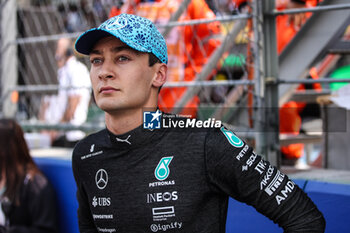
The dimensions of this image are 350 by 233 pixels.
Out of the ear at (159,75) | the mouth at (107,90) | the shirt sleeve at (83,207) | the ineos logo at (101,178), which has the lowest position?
the shirt sleeve at (83,207)

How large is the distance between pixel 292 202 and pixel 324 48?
143 cm

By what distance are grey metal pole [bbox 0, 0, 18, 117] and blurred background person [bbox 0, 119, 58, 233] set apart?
0.95 m

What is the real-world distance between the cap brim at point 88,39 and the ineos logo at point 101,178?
531 mm

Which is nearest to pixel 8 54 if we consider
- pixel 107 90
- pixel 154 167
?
pixel 107 90

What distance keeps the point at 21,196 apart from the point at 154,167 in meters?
1.76

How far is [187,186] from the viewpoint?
1.62 m

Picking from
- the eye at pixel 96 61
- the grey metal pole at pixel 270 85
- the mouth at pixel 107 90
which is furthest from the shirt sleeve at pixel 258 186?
the grey metal pole at pixel 270 85

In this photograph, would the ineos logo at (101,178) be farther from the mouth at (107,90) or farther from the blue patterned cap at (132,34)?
the blue patterned cap at (132,34)

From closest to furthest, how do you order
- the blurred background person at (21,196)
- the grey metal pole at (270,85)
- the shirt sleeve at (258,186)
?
the shirt sleeve at (258,186)
the grey metal pole at (270,85)
the blurred background person at (21,196)

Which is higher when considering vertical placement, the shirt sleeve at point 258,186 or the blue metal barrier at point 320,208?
the shirt sleeve at point 258,186

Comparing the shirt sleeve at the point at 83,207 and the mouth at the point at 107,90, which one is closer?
the mouth at the point at 107,90

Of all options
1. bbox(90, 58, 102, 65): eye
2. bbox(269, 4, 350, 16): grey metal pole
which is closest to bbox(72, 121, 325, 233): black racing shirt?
bbox(90, 58, 102, 65): eye

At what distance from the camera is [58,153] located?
3713 mm

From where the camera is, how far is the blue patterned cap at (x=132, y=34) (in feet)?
5.41
